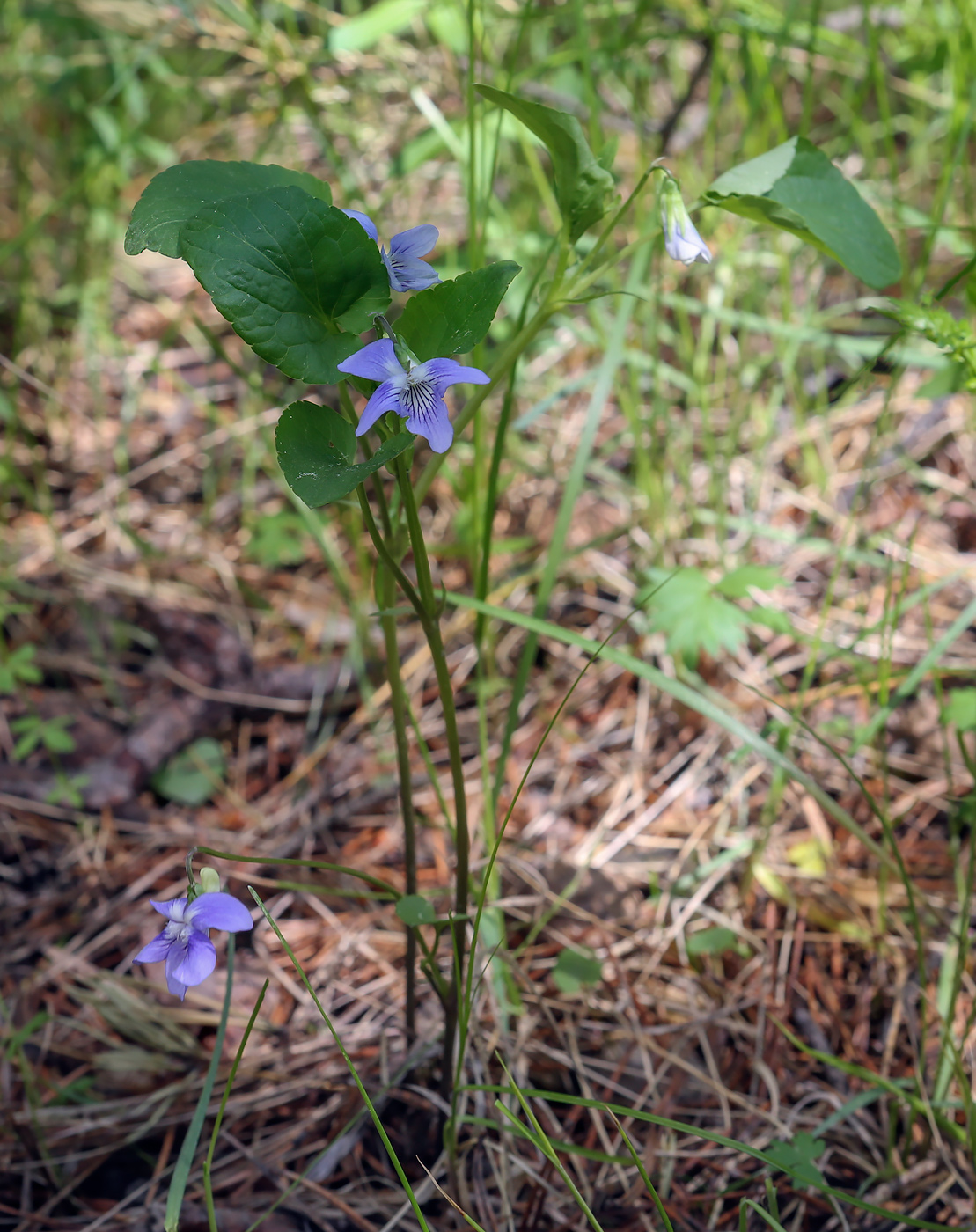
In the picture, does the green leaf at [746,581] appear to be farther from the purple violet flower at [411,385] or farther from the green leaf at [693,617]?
the purple violet flower at [411,385]

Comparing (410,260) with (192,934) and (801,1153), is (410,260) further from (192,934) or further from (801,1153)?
(801,1153)

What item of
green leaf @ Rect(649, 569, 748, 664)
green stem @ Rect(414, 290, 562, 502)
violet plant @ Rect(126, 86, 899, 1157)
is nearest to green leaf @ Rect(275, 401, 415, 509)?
violet plant @ Rect(126, 86, 899, 1157)

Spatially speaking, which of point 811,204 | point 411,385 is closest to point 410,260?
point 411,385

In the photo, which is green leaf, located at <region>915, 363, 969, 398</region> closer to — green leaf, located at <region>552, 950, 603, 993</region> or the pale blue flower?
the pale blue flower

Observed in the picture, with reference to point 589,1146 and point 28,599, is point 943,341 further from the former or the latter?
point 28,599

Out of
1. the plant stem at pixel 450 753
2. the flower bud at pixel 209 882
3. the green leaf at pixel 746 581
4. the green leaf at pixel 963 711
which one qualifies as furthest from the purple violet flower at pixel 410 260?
the green leaf at pixel 963 711

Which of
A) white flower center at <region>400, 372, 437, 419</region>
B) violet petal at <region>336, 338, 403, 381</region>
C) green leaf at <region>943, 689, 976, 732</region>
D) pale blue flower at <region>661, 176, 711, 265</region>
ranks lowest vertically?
green leaf at <region>943, 689, 976, 732</region>

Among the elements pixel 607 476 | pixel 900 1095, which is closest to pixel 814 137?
pixel 607 476
